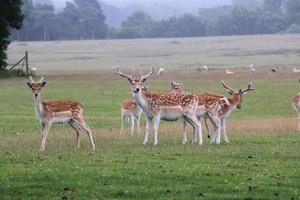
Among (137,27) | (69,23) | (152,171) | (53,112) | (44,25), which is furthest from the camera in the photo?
(137,27)

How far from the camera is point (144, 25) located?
604 ft

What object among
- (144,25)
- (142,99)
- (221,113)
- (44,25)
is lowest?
(221,113)

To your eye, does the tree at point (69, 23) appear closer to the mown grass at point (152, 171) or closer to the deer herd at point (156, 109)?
the deer herd at point (156, 109)

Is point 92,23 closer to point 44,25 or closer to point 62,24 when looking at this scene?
point 62,24

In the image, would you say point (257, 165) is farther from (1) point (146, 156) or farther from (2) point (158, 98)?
(2) point (158, 98)

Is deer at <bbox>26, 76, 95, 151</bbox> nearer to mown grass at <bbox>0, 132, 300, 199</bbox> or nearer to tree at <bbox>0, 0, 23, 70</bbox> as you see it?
mown grass at <bbox>0, 132, 300, 199</bbox>


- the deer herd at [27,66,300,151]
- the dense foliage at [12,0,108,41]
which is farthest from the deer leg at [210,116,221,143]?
the dense foliage at [12,0,108,41]

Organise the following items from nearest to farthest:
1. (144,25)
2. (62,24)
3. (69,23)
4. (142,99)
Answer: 1. (142,99)
2. (62,24)
3. (69,23)
4. (144,25)

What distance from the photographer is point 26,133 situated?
946 inches

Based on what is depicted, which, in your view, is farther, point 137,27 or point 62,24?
point 137,27

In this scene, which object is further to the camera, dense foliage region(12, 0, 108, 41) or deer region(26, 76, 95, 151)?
dense foliage region(12, 0, 108, 41)

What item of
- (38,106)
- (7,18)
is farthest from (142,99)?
(7,18)

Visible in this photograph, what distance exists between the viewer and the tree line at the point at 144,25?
155 m

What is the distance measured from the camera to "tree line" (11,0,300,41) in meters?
155
